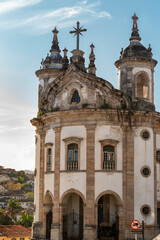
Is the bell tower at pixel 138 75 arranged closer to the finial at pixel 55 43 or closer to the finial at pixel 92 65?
the finial at pixel 92 65

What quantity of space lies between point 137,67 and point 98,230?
11799mm

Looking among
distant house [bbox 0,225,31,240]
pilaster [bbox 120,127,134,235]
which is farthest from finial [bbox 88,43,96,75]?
distant house [bbox 0,225,31,240]

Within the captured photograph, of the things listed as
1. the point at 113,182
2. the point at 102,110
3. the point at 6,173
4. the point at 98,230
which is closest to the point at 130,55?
the point at 102,110

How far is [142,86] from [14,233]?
44501mm

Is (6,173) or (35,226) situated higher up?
(6,173)

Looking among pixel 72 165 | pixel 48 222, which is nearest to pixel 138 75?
pixel 72 165

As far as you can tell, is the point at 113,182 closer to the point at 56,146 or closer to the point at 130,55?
the point at 56,146

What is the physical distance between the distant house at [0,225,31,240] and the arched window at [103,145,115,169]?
40069mm

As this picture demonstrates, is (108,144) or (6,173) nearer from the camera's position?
(108,144)

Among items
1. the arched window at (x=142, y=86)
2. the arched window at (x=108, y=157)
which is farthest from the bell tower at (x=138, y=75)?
the arched window at (x=108, y=157)

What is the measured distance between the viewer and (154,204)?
3097 centimetres

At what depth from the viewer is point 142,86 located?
→ 108ft

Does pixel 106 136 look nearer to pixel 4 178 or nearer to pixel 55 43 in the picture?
pixel 55 43

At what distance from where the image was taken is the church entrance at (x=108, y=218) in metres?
30.9
